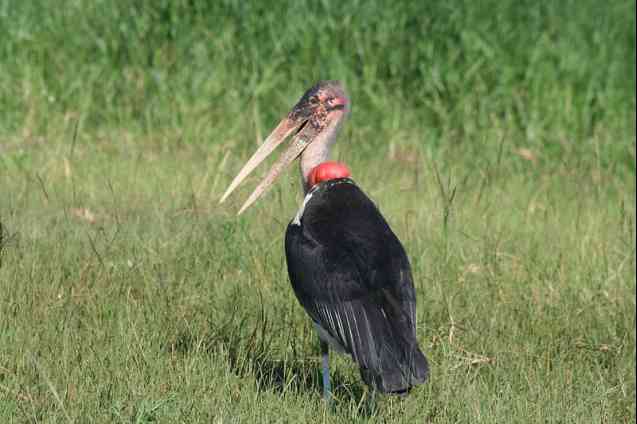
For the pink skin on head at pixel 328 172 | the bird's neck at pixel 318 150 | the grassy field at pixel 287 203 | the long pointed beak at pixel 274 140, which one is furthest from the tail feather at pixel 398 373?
the long pointed beak at pixel 274 140

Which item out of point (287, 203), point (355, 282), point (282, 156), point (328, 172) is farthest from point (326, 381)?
point (287, 203)

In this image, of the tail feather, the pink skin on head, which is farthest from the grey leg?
the pink skin on head

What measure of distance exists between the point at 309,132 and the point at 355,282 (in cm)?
118

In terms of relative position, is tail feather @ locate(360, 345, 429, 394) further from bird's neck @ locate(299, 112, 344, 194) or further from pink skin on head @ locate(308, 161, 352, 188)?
bird's neck @ locate(299, 112, 344, 194)

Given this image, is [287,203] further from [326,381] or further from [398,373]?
[398,373]

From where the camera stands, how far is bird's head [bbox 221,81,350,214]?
5.48 metres

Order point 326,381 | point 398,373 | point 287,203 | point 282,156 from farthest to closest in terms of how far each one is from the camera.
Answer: point 287,203 < point 282,156 < point 326,381 < point 398,373

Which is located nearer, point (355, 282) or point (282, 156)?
point (355, 282)

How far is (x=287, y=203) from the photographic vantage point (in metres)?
6.88

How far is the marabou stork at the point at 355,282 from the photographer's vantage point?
14.1 ft

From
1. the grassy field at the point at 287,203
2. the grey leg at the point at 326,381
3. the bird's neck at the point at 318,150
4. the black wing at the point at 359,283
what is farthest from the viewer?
the bird's neck at the point at 318,150

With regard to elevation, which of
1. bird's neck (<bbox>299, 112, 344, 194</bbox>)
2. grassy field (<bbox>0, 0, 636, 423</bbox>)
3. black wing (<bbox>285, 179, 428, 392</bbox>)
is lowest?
grassy field (<bbox>0, 0, 636, 423</bbox>)

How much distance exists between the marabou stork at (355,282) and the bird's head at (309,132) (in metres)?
0.38

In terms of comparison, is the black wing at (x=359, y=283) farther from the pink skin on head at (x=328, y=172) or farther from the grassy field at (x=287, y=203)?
the grassy field at (x=287, y=203)
